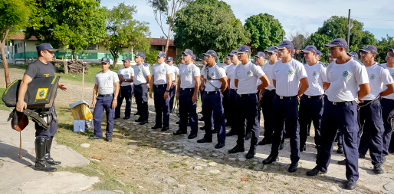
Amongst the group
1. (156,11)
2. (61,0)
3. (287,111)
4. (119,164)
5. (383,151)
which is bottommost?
(119,164)

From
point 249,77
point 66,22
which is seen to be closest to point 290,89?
point 249,77

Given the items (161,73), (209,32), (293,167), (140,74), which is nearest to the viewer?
(293,167)

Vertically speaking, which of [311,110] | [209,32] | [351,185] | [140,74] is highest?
[209,32]

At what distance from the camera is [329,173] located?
503 cm

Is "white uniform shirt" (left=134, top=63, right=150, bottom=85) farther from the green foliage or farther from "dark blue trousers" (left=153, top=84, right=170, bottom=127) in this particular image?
the green foliage

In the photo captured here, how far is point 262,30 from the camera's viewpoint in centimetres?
5184

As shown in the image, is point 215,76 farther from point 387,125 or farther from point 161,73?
point 387,125

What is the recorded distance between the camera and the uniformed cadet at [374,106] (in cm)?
526

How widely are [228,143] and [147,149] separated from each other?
1.94m

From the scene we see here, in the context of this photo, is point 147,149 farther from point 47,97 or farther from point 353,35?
point 353,35

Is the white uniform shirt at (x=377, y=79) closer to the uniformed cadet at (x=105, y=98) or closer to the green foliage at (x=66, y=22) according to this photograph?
the uniformed cadet at (x=105, y=98)

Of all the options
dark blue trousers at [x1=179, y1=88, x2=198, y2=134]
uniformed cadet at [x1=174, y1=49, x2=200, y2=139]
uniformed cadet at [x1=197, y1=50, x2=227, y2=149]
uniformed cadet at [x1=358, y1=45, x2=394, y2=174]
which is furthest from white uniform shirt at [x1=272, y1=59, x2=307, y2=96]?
dark blue trousers at [x1=179, y1=88, x2=198, y2=134]

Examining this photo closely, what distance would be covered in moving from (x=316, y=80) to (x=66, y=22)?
929 inches

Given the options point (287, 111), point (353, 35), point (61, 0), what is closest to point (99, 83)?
point (287, 111)
